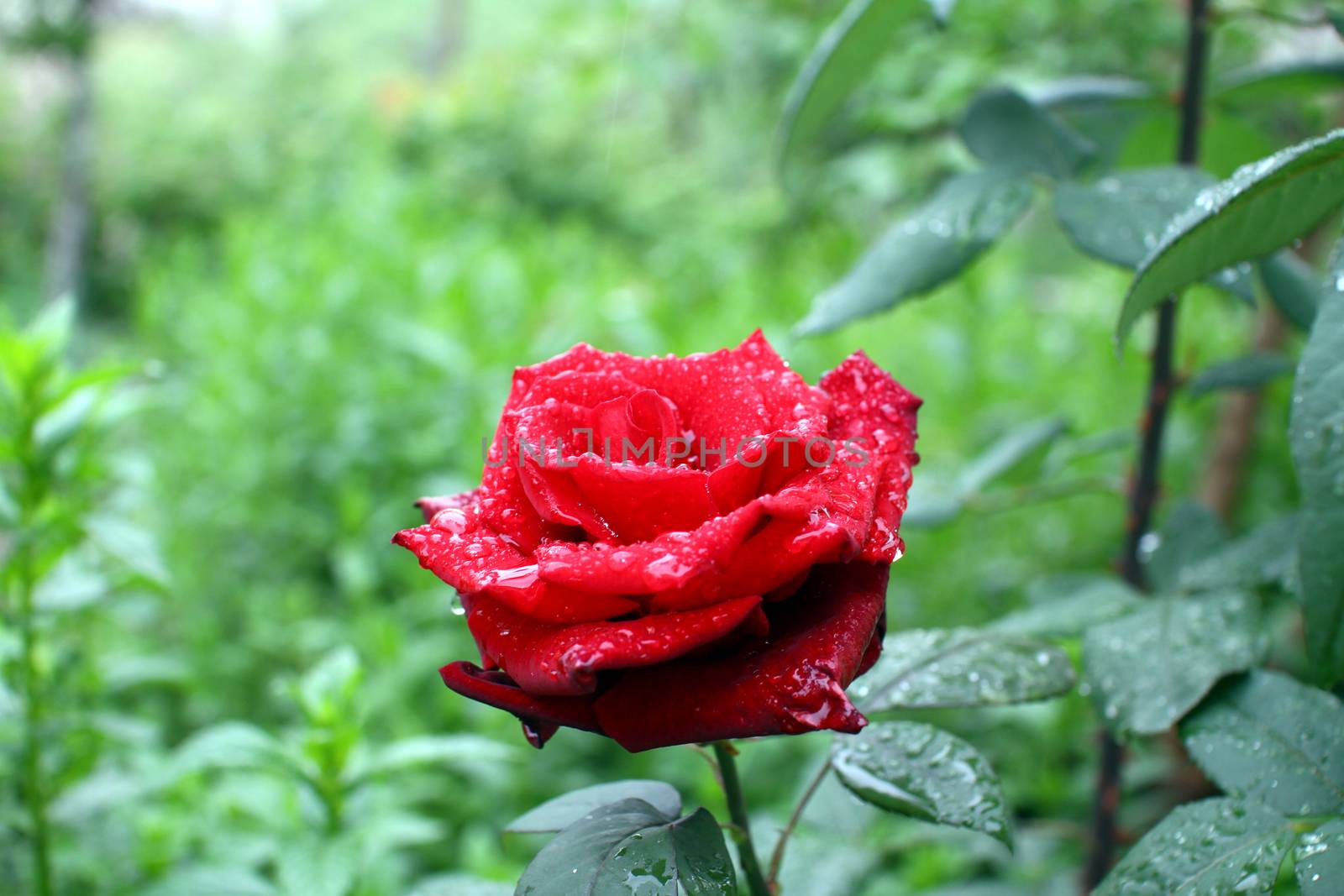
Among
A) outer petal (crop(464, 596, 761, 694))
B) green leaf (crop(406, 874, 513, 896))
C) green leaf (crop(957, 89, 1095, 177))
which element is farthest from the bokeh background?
outer petal (crop(464, 596, 761, 694))

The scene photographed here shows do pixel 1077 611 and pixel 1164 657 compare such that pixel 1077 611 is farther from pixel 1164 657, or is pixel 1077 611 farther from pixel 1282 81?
pixel 1282 81

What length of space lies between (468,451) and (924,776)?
5.14 feet

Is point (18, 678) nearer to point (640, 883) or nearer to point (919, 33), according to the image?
point (640, 883)

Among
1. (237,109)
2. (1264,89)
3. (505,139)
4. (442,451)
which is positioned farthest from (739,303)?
(237,109)

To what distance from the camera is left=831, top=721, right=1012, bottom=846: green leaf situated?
1.76 feet

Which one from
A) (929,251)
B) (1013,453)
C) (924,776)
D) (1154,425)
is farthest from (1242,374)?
(924,776)

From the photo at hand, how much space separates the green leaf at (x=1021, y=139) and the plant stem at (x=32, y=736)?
98 centimetres

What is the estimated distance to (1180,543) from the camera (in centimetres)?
91

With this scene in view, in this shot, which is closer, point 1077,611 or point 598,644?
point 598,644

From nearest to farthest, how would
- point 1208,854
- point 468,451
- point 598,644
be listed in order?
point 598,644, point 1208,854, point 468,451

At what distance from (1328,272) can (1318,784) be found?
0.31 m

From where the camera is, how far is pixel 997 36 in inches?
68.1

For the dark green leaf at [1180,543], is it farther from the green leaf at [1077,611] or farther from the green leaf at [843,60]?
the green leaf at [843,60]

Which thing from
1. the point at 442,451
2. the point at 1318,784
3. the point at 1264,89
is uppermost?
the point at 442,451
